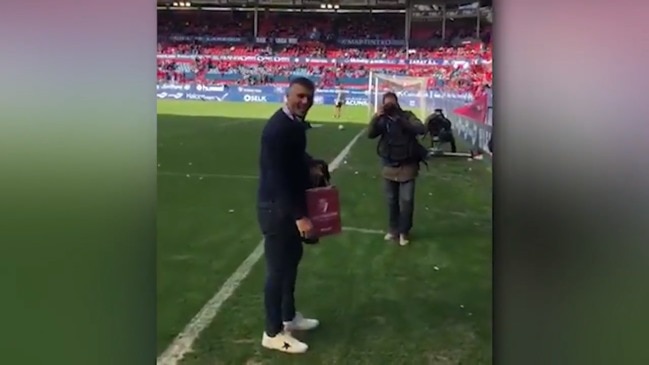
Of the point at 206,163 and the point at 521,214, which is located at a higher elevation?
the point at 206,163

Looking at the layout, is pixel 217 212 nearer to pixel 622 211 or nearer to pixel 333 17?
pixel 333 17

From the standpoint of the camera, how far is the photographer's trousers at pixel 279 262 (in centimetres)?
188

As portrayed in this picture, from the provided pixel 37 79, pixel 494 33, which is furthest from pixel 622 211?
pixel 37 79

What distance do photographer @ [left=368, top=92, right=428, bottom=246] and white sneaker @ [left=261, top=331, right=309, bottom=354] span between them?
37 centimetres

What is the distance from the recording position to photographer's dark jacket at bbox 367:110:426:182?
190cm

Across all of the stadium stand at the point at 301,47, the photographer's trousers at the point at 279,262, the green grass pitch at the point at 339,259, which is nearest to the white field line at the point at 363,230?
the green grass pitch at the point at 339,259

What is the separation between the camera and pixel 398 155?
192 cm

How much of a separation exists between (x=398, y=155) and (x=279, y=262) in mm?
434

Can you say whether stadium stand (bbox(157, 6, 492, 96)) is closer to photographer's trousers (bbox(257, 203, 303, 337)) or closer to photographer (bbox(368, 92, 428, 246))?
photographer (bbox(368, 92, 428, 246))

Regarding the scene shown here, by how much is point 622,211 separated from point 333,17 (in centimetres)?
92

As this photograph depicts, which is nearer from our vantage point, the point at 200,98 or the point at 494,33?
the point at 494,33

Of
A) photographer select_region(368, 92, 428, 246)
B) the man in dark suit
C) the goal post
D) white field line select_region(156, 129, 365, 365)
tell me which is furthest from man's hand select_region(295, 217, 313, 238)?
Result: the goal post

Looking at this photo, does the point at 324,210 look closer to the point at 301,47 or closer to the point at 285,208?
the point at 285,208

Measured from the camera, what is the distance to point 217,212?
1.92 m
